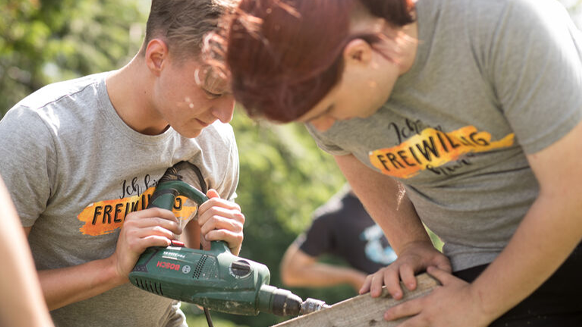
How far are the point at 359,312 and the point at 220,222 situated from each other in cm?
61

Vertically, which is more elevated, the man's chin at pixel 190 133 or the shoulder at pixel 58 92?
the shoulder at pixel 58 92

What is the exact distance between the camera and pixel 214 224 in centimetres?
225

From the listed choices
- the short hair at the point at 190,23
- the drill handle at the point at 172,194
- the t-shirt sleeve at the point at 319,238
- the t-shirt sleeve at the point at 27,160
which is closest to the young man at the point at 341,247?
the t-shirt sleeve at the point at 319,238

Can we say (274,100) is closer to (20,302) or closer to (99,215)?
(20,302)

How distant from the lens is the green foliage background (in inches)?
181

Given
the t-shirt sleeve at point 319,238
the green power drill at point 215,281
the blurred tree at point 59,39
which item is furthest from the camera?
the t-shirt sleeve at point 319,238

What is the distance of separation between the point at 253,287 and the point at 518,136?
0.97 metres

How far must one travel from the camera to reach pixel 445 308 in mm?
1754

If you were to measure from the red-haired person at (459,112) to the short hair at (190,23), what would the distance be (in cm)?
41

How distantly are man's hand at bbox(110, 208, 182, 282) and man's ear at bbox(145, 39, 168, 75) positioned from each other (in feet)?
1.72

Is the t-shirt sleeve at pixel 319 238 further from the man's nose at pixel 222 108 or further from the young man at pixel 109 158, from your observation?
the man's nose at pixel 222 108

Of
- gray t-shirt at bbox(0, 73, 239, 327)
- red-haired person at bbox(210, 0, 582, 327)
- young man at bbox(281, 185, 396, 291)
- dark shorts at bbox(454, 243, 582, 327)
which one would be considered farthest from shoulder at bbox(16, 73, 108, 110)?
young man at bbox(281, 185, 396, 291)

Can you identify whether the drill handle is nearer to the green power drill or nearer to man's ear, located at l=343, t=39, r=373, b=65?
the green power drill

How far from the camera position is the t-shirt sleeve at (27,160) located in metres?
2.06
